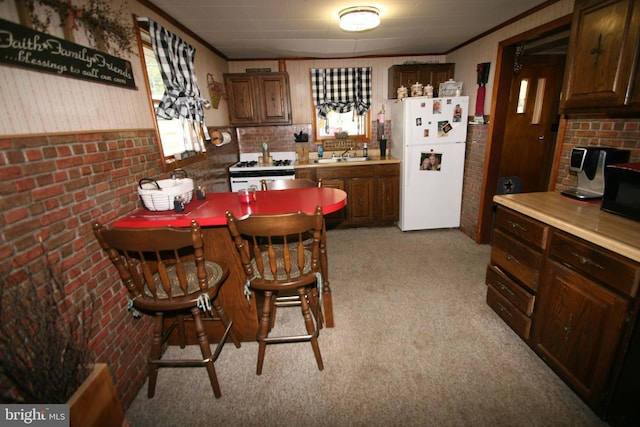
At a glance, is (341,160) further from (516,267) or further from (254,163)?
(516,267)

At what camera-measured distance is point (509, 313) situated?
2.00 meters

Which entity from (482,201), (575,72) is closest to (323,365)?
(575,72)

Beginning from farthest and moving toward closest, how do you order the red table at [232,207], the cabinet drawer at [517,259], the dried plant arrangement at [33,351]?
1. the cabinet drawer at [517,259]
2. the red table at [232,207]
3. the dried plant arrangement at [33,351]

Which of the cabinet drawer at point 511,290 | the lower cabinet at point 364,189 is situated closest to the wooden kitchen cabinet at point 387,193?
the lower cabinet at point 364,189

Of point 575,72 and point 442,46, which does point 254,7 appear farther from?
point 442,46

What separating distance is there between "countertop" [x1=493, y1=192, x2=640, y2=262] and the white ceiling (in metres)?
1.74

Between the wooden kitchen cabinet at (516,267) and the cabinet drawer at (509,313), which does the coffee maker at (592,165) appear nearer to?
the wooden kitchen cabinet at (516,267)

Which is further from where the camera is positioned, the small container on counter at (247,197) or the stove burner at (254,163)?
the stove burner at (254,163)

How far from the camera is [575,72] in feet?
5.81

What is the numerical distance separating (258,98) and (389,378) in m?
3.60

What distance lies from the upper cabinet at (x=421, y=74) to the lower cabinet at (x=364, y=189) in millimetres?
1187

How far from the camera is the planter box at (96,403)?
40.1 inches

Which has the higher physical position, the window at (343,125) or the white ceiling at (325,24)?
the white ceiling at (325,24)

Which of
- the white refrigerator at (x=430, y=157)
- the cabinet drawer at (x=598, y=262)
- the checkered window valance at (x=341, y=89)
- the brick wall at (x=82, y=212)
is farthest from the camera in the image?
the checkered window valance at (x=341, y=89)
